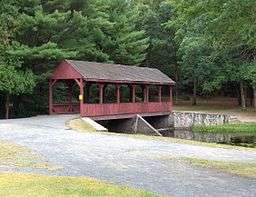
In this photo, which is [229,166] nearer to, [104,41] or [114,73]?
[114,73]

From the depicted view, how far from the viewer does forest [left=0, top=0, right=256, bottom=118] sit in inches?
555

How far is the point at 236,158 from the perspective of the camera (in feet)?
56.9

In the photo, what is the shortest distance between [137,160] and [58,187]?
5442 millimetres

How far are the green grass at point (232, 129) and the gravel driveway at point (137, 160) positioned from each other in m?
15.1

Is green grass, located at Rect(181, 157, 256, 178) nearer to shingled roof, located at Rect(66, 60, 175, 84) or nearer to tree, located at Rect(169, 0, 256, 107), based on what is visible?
tree, located at Rect(169, 0, 256, 107)

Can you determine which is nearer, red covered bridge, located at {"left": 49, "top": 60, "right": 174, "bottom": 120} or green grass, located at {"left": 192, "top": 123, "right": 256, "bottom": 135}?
red covered bridge, located at {"left": 49, "top": 60, "right": 174, "bottom": 120}

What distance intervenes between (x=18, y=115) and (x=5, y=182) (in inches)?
1073

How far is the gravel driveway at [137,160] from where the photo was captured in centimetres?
1177

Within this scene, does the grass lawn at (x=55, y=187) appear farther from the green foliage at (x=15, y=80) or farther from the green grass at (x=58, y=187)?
the green foliage at (x=15, y=80)

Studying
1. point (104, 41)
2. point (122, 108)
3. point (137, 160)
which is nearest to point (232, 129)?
point (122, 108)

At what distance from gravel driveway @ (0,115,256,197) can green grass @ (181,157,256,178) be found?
54cm

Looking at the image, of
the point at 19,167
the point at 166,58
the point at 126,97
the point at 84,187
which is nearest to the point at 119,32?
the point at 126,97

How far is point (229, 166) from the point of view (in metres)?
15.2

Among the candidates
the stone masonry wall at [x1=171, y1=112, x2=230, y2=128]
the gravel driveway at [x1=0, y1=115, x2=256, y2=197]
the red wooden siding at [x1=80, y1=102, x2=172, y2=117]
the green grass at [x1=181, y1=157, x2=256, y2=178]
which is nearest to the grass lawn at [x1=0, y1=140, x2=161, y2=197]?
the gravel driveway at [x1=0, y1=115, x2=256, y2=197]
